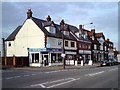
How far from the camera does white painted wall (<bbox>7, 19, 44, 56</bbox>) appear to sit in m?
44.9

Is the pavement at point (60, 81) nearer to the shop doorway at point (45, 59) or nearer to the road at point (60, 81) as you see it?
the road at point (60, 81)

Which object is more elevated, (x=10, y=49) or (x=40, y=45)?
(x=40, y=45)

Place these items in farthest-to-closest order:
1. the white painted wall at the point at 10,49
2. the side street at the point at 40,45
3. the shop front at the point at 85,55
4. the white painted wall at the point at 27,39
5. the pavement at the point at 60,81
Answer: the shop front at the point at 85,55 → the white painted wall at the point at 10,49 → the white painted wall at the point at 27,39 → the side street at the point at 40,45 → the pavement at the point at 60,81

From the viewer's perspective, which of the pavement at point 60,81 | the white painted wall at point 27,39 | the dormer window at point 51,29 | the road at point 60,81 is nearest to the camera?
the pavement at point 60,81

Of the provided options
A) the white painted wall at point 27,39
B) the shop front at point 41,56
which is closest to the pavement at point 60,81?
the shop front at point 41,56

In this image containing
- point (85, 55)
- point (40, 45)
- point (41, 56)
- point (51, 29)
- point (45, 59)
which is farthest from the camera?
point (85, 55)

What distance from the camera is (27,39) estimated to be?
47.1 m

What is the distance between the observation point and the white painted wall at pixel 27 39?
4491cm

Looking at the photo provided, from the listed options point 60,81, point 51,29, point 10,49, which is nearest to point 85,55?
point 51,29

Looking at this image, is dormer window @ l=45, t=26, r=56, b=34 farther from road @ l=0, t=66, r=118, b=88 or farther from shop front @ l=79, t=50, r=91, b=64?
road @ l=0, t=66, r=118, b=88

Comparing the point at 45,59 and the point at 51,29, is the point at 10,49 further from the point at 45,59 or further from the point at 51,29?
the point at 45,59

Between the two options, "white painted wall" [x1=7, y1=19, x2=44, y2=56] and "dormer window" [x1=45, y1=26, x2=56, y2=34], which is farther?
"dormer window" [x1=45, y1=26, x2=56, y2=34]

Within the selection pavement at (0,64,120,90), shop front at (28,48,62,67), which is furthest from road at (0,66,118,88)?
shop front at (28,48,62,67)

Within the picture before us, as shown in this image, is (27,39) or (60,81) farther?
(27,39)
